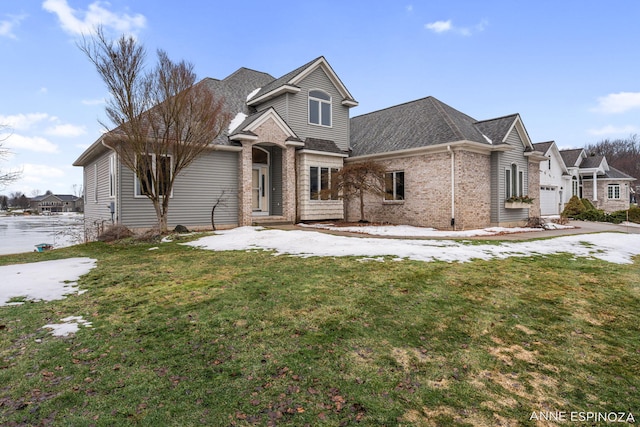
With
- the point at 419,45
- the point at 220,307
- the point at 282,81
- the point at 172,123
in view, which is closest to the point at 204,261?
the point at 220,307

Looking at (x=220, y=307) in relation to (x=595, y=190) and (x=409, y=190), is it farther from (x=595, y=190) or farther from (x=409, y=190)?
(x=595, y=190)

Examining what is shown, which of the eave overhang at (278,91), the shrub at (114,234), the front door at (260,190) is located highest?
the eave overhang at (278,91)

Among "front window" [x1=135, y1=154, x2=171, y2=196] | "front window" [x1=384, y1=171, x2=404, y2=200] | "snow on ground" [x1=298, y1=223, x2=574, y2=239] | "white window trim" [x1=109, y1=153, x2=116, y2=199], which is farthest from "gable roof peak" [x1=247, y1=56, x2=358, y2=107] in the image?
"white window trim" [x1=109, y1=153, x2=116, y2=199]

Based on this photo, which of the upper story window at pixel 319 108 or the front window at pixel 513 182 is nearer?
the front window at pixel 513 182

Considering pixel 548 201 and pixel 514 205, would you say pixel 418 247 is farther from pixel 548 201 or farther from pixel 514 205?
pixel 548 201

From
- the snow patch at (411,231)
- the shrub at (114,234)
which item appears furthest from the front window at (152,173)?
the snow patch at (411,231)

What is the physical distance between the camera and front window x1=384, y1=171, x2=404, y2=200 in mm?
16719

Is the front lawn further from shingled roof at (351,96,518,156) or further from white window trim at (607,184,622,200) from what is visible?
white window trim at (607,184,622,200)

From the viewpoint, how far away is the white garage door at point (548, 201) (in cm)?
2719

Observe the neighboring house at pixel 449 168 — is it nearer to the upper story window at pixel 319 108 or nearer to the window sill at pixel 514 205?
the window sill at pixel 514 205

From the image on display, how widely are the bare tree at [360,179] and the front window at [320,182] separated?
0.42 metres

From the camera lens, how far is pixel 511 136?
16.7 metres

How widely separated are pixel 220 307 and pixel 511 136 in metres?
17.1

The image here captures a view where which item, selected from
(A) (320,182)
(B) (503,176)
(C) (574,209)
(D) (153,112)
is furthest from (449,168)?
(C) (574,209)
